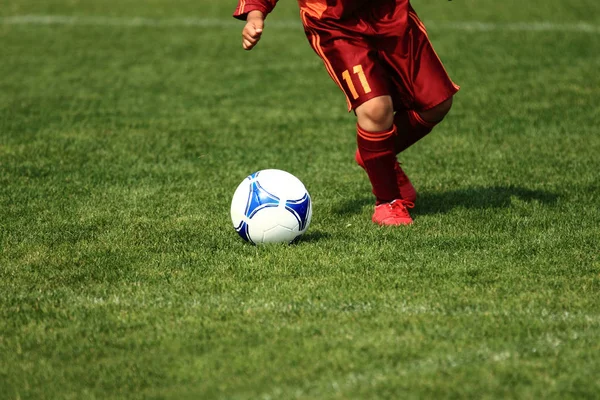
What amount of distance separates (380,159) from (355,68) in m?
0.54

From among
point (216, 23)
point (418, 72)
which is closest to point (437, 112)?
point (418, 72)

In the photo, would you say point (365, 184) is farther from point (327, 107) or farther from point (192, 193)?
point (327, 107)

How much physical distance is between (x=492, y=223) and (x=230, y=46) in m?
7.08

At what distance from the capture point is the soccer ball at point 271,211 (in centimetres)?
468

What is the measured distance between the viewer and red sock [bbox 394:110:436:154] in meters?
5.38

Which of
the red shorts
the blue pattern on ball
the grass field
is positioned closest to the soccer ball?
the blue pattern on ball

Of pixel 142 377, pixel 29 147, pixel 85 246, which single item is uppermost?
pixel 142 377

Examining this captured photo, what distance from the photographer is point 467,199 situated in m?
5.69

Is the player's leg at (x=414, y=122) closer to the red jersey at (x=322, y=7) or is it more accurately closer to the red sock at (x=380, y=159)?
the red sock at (x=380, y=159)

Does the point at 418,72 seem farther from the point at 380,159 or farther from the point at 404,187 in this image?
the point at 404,187

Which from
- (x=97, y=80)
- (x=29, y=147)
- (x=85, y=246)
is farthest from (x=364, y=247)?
(x=97, y=80)

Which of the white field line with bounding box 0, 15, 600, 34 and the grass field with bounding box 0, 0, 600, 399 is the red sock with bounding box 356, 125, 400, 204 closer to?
the grass field with bounding box 0, 0, 600, 399

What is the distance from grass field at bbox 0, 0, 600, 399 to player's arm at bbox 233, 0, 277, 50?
1052 millimetres

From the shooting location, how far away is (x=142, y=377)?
324 centimetres
